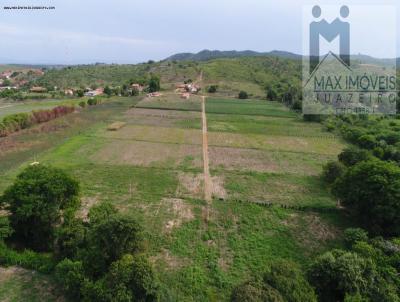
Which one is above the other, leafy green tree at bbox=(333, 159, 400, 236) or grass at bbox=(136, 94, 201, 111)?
grass at bbox=(136, 94, 201, 111)

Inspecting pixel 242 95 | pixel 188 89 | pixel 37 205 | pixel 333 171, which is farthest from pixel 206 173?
pixel 188 89

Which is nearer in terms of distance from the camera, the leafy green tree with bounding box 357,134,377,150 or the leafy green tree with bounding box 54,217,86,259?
the leafy green tree with bounding box 54,217,86,259

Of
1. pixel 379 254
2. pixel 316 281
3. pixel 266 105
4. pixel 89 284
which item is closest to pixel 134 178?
pixel 89 284

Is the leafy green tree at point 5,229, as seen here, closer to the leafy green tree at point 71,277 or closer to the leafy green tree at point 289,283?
the leafy green tree at point 71,277

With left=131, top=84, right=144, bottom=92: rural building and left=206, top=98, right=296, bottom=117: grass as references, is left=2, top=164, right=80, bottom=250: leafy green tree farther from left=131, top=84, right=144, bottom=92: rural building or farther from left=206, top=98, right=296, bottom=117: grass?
left=131, top=84, right=144, bottom=92: rural building

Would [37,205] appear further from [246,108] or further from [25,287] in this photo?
[246,108]

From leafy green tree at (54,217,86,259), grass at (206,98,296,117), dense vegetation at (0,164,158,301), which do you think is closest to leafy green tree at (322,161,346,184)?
dense vegetation at (0,164,158,301)

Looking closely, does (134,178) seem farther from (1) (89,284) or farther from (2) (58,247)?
(1) (89,284)
